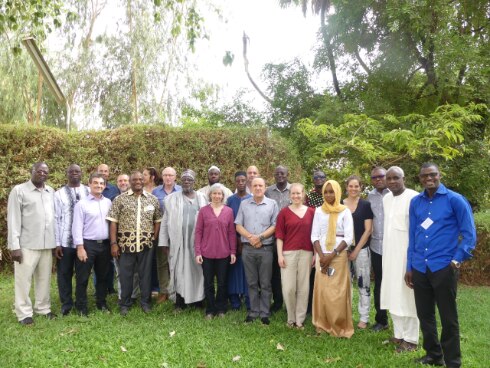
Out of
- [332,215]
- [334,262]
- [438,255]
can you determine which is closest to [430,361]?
[438,255]

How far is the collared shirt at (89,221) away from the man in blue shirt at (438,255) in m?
4.15

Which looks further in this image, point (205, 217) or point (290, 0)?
point (290, 0)

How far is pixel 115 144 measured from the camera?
31.2ft

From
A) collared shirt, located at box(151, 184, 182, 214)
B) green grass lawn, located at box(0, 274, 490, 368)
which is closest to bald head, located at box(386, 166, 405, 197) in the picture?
green grass lawn, located at box(0, 274, 490, 368)

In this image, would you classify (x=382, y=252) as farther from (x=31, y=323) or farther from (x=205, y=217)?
→ (x=31, y=323)

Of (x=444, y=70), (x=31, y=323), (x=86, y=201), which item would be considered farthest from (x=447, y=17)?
(x=31, y=323)

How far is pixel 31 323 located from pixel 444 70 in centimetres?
870

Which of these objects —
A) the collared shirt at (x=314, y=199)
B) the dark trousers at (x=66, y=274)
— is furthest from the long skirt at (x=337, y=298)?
the dark trousers at (x=66, y=274)

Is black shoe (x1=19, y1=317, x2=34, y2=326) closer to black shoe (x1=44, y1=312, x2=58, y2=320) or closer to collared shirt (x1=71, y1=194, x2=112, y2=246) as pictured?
black shoe (x1=44, y1=312, x2=58, y2=320)

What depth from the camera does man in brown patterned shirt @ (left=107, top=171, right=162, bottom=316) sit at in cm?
657

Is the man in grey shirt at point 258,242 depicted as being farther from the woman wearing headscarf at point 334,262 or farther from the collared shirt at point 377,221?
the collared shirt at point 377,221

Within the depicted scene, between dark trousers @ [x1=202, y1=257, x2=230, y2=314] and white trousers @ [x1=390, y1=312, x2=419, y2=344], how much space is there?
7.72ft

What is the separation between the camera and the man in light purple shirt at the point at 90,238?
6457 mm

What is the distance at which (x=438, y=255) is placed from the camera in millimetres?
4496
